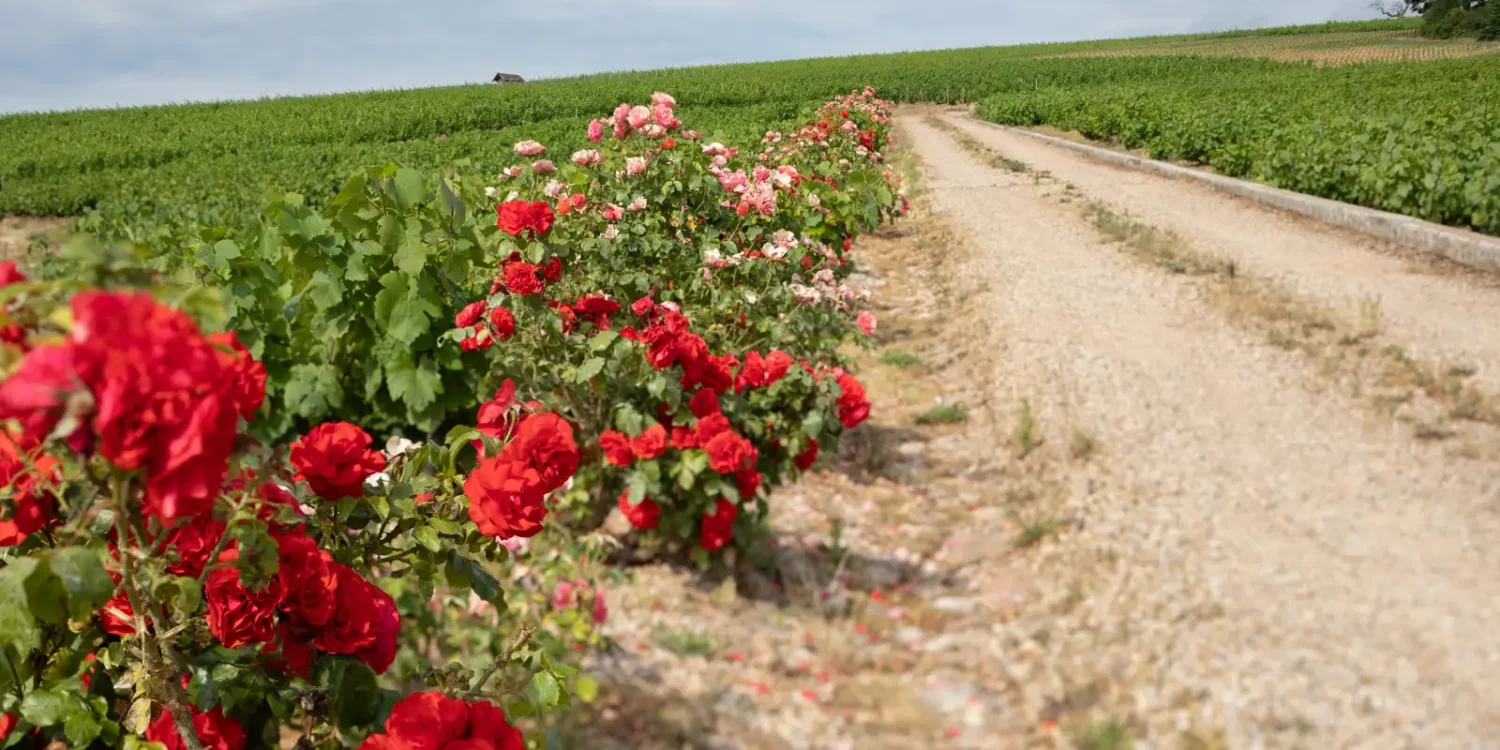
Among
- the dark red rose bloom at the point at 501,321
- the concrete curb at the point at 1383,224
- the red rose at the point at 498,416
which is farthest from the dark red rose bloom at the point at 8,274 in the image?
the concrete curb at the point at 1383,224

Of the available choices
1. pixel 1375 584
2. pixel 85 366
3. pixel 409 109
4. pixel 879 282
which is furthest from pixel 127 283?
pixel 409 109

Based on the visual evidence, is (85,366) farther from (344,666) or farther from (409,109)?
(409,109)

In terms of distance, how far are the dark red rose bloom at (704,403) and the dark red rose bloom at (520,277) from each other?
71 centimetres

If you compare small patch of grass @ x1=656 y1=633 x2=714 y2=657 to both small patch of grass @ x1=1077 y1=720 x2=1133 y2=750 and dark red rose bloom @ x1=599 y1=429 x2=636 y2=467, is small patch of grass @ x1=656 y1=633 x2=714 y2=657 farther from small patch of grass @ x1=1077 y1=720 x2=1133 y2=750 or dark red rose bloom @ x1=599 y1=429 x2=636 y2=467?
small patch of grass @ x1=1077 y1=720 x2=1133 y2=750

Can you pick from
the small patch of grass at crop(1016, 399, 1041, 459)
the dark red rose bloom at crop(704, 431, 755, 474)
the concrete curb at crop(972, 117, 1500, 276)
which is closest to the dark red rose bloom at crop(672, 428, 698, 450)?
the dark red rose bloom at crop(704, 431, 755, 474)

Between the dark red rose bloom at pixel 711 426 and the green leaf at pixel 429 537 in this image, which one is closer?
the green leaf at pixel 429 537

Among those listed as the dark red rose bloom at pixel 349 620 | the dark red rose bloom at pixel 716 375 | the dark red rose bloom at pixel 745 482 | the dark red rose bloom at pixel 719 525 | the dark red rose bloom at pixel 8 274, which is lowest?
the dark red rose bloom at pixel 719 525

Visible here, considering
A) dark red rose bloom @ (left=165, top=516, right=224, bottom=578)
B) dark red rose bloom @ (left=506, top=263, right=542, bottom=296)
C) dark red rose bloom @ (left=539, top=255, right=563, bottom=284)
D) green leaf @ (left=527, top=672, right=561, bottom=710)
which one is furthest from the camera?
dark red rose bloom @ (left=539, top=255, right=563, bottom=284)

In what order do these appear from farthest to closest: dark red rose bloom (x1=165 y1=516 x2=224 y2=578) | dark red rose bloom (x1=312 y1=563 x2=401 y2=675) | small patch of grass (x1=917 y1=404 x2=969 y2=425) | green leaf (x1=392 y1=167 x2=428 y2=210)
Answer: small patch of grass (x1=917 y1=404 x2=969 y2=425)
green leaf (x1=392 y1=167 x2=428 y2=210)
dark red rose bloom (x1=312 y1=563 x2=401 y2=675)
dark red rose bloom (x1=165 y1=516 x2=224 y2=578)

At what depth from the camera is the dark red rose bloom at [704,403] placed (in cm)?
330

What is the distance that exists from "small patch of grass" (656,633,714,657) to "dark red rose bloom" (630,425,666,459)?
2.02 feet

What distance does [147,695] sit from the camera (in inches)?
51.6

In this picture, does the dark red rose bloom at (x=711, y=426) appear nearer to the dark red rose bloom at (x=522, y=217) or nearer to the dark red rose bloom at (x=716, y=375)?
the dark red rose bloom at (x=716, y=375)

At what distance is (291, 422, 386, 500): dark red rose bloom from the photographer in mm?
1336
